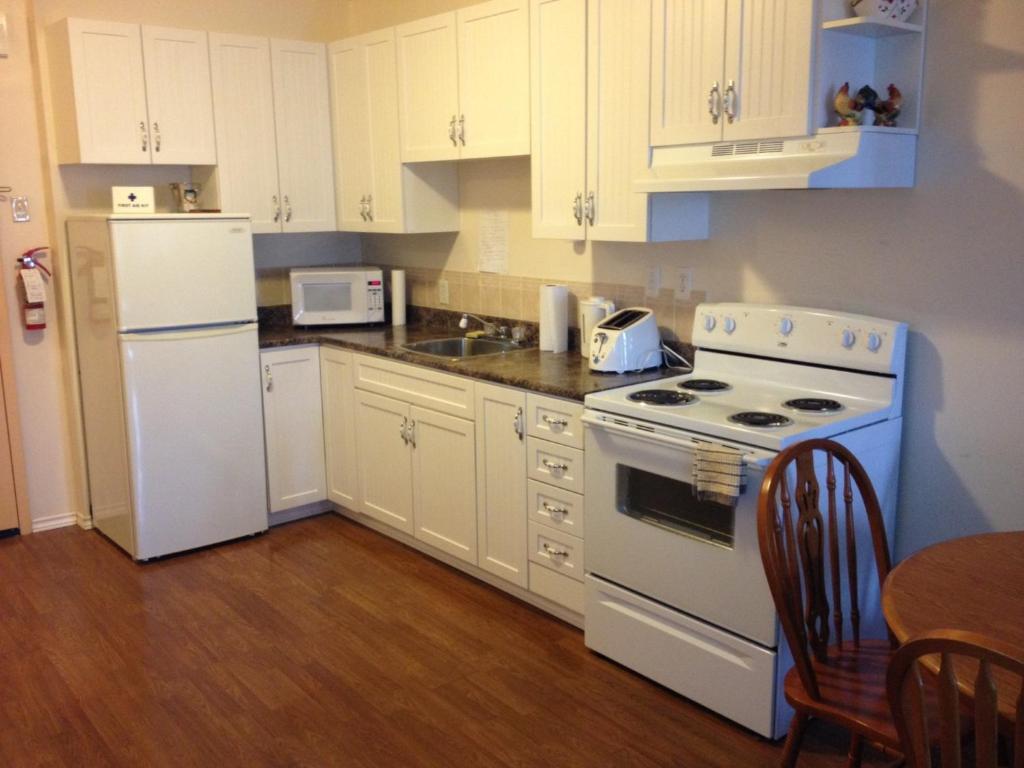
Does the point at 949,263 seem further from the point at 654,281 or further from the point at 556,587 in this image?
the point at 556,587

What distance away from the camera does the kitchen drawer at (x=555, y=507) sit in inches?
122

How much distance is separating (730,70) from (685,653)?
5.54ft

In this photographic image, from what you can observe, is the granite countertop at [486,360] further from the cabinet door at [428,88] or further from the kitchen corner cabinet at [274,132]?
the cabinet door at [428,88]

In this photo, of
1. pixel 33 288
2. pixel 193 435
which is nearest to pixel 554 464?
pixel 193 435

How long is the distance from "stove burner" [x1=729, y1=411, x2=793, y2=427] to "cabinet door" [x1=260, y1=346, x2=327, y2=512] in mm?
2281

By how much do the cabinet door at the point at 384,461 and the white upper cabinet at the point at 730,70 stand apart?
161 centimetres

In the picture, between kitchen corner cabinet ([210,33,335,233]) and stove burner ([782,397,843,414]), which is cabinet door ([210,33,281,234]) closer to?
kitchen corner cabinet ([210,33,335,233])

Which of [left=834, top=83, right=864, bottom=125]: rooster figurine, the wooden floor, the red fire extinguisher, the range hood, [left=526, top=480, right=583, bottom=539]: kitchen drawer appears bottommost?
the wooden floor

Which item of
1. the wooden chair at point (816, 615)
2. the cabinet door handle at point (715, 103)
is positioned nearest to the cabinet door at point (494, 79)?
the cabinet door handle at point (715, 103)

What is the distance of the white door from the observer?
376cm

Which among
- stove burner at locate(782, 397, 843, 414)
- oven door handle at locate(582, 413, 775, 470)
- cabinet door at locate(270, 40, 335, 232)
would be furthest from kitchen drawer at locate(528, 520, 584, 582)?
cabinet door at locate(270, 40, 335, 232)

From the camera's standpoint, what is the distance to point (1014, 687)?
4.53 ft

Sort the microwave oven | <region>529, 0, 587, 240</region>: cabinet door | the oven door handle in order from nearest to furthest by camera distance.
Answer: the oven door handle < <region>529, 0, 587, 240</region>: cabinet door < the microwave oven

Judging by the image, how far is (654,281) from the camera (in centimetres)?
345
